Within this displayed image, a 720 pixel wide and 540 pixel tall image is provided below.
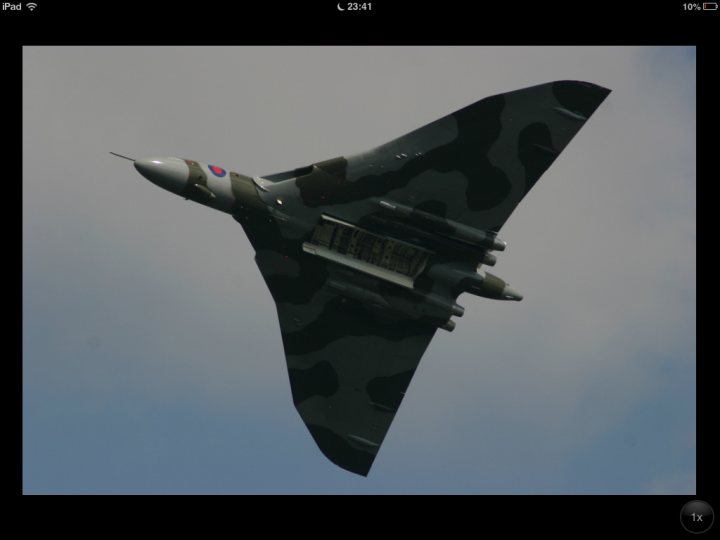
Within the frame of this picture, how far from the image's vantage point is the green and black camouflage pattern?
3853cm

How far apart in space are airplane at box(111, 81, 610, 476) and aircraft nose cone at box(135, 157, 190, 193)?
0.03 meters

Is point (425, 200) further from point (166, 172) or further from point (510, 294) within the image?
point (166, 172)

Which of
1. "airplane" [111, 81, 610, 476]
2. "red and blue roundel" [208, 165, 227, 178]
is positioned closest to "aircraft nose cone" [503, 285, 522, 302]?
"airplane" [111, 81, 610, 476]

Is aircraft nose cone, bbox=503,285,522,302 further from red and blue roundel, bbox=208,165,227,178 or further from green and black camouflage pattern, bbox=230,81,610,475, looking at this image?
red and blue roundel, bbox=208,165,227,178

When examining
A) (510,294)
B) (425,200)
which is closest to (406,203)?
(425,200)

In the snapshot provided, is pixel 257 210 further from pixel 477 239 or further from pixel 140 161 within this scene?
pixel 477 239

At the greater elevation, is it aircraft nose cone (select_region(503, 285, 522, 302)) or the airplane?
the airplane

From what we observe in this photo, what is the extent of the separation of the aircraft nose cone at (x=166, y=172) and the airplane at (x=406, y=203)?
0.11ft

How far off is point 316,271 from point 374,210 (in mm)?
3407

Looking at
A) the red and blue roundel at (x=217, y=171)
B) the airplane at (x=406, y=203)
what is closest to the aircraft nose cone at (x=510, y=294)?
the airplane at (x=406, y=203)

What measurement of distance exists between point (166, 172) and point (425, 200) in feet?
29.6

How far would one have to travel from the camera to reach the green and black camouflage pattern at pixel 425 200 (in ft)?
126

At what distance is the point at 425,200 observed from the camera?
3903cm

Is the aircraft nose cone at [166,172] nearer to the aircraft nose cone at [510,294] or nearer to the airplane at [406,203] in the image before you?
the airplane at [406,203]
